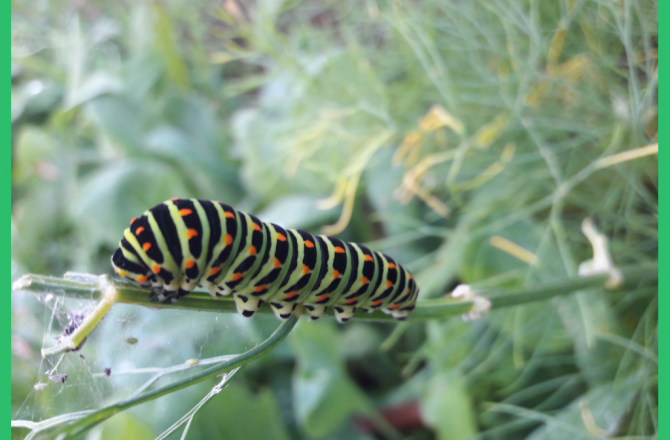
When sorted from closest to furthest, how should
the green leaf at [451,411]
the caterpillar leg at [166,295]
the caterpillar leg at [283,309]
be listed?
the caterpillar leg at [166,295]
the caterpillar leg at [283,309]
the green leaf at [451,411]

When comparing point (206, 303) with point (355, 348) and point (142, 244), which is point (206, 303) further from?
point (355, 348)

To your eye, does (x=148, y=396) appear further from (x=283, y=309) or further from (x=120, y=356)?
(x=120, y=356)

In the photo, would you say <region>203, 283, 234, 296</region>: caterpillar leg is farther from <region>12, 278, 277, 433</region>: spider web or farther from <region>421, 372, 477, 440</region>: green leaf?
<region>421, 372, 477, 440</region>: green leaf

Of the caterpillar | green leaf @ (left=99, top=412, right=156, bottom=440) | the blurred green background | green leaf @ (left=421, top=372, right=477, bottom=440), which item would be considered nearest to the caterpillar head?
the caterpillar

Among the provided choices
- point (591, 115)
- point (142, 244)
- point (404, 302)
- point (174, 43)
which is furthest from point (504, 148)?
point (174, 43)

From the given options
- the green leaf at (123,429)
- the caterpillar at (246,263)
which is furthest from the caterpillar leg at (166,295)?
the green leaf at (123,429)

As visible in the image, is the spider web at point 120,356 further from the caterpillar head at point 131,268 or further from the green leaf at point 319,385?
the green leaf at point 319,385

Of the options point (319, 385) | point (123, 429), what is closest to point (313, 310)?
point (123, 429)
